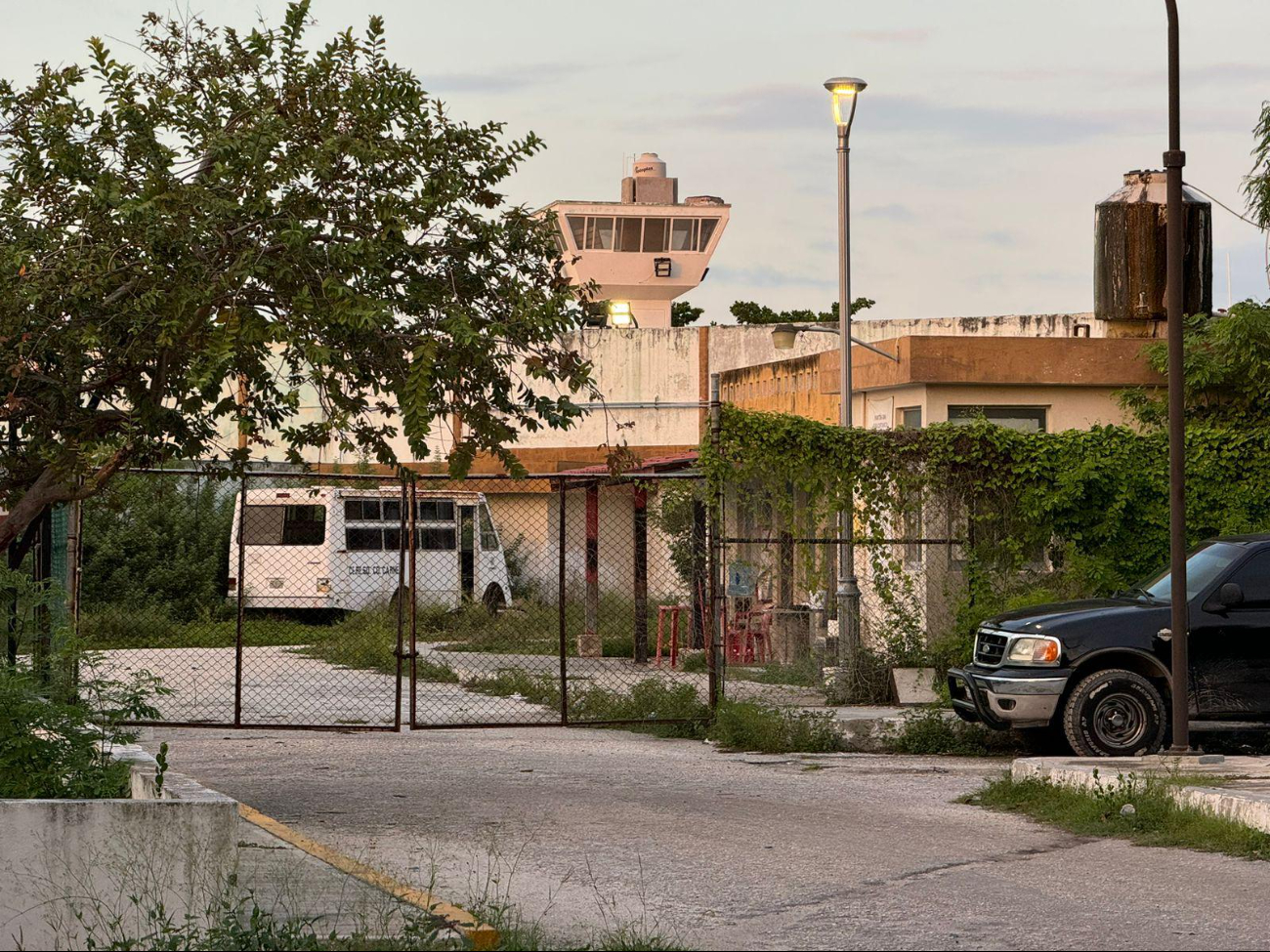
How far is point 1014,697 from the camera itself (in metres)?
14.4

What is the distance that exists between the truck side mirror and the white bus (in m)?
17.9

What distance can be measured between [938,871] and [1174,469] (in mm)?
5813

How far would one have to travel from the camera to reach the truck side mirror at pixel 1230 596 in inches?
564

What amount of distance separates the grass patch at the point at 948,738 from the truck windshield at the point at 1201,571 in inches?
74.3

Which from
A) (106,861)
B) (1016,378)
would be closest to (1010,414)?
(1016,378)

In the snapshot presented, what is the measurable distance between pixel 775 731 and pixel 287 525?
18.6 metres

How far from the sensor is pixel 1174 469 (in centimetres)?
1408

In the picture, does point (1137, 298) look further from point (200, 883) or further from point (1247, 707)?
point (200, 883)

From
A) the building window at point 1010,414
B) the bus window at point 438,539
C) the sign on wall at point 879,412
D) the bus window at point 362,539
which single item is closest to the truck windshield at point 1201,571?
the building window at point 1010,414

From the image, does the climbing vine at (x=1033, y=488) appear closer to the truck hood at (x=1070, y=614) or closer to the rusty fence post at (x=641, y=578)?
the truck hood at (x=1070, y=614)

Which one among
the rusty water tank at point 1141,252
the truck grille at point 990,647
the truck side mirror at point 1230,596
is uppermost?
the rusty water tank at point 1141,252

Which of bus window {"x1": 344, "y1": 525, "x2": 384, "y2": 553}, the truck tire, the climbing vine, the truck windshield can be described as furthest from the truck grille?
bus window {"x1": 344, "y1": 525, "x2": 384, "y2": 553}

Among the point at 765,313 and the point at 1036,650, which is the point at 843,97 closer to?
the point at 1036,650

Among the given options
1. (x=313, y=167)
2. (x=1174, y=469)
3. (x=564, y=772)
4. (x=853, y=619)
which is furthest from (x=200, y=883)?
(x=853, y=619)
